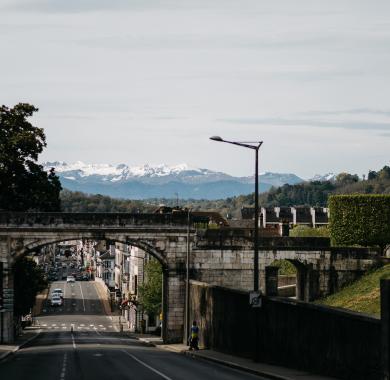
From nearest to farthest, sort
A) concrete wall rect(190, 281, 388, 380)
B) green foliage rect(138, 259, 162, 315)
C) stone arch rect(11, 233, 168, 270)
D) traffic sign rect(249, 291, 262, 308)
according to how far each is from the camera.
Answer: concrete wall rect(190, 281, 388, 380), traffic sign rect(249, 291, 262, 308), stone arch rect(11, 233, 168, 270), green foliage rect(138, 259, 162, 315)

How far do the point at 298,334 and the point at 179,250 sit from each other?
35166mm

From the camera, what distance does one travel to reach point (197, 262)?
77.4 m

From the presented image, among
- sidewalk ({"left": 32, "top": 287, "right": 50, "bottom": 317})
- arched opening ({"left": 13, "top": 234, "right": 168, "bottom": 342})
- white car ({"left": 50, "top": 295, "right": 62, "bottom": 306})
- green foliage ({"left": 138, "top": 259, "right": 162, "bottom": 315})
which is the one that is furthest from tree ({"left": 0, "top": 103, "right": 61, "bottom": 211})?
white car ({"left": 50, "top": 295, "right": 62, "bottom": 306})

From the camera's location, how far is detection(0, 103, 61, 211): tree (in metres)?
81.6

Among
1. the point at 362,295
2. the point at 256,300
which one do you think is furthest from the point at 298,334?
the point at 362,295

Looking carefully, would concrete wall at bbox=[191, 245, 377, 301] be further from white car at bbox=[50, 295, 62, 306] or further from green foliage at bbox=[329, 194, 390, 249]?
white car at bbox=[50, 295, 62, 306]

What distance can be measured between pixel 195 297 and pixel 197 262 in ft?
20.8

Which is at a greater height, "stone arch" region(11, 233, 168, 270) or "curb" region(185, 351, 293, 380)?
"stone arch" region(11, 233, 168, 270)

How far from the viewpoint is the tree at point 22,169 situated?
268ft

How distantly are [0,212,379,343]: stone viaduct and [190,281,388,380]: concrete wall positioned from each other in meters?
12.3

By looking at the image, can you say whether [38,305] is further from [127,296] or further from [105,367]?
[105,367]

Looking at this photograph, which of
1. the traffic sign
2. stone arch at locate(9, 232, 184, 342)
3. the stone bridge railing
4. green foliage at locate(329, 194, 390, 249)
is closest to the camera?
the traffic sign

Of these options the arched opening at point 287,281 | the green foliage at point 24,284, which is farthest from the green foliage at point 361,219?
the green foliage at point 24,284

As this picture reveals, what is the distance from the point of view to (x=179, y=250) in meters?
76.9
